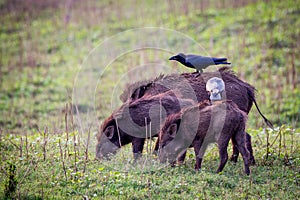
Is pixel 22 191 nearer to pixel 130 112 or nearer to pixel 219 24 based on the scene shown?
pixel 130 112

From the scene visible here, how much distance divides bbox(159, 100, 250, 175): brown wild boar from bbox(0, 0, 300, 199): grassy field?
0.28 metres

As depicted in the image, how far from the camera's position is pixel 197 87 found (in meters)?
7.59

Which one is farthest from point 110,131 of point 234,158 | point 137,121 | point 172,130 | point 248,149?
point 248,149

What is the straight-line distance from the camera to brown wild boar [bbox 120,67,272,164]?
752 centimetres

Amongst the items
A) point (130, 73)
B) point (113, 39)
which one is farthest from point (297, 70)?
point (113, 39)

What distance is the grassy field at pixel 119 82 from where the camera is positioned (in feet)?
20.7

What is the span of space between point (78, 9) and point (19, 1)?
271cm

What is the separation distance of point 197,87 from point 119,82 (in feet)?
22.9

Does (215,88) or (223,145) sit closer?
(223,145)

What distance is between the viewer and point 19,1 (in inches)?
822

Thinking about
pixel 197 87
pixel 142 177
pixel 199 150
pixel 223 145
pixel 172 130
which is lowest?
pixel 142 177

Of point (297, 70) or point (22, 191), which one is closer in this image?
point (22, 191)

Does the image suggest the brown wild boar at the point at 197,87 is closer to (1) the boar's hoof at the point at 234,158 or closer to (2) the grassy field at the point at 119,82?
(1) the boar's hoof at the point at 234,158

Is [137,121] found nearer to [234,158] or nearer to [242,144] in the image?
[234,158]
